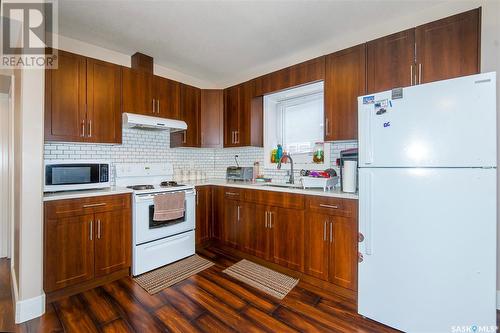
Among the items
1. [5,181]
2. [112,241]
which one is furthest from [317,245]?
[5,181]

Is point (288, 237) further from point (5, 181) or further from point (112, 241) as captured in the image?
→ point (5, 181)

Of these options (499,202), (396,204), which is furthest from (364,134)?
(499,202)

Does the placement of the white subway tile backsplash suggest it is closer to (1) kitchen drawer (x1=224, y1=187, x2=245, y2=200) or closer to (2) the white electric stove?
(2) the white electric stove

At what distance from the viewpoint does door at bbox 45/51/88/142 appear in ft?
7.37

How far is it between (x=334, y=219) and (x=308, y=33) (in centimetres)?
208

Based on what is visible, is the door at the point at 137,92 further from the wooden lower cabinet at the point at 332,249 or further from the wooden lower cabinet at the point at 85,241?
the wooden lower cabinet at the point at 332,249

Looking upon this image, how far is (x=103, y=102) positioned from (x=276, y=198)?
89.6 inches

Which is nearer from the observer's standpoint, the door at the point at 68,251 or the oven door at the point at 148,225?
the door at the point at 68,251

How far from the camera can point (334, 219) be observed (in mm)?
2162

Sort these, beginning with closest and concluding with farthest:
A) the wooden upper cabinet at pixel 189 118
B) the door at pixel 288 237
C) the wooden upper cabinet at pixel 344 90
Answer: the wooden upper cabinet at pixel 344 90, the door at pixel 288 237, the wooden upper cabinet at pixel 189 118

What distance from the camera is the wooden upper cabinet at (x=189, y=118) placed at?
11.1ft

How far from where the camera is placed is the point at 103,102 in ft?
8.54

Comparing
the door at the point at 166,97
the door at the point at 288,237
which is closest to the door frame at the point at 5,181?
the door at the point at 166,97

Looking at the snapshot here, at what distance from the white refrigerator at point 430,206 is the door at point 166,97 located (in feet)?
8.07
